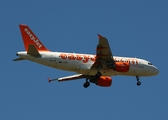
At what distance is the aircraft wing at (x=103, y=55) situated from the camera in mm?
48125

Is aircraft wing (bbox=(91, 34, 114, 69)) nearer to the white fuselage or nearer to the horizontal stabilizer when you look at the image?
the white fuselage

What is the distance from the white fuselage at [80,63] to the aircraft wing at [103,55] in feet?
4.02

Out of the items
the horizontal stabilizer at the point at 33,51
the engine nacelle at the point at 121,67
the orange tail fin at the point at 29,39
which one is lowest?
the engine nacelle at the point at 121,67

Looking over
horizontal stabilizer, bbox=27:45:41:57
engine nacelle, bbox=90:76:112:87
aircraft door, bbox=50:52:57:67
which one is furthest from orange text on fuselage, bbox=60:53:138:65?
horizontal stabilizer, bbox=27:45:41:57

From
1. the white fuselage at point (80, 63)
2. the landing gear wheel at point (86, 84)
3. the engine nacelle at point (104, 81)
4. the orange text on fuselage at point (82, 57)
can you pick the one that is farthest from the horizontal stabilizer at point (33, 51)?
the engine nacelle at point (104, 81)

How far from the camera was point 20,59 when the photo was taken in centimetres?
4934

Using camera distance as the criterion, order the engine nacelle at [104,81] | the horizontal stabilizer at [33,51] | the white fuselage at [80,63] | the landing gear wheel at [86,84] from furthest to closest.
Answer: the landing gear wheel at [86,84]
the engine nacelle at [104,81]
the white fuselage at [80,63]
the horizontal stabilizer at [33,51]

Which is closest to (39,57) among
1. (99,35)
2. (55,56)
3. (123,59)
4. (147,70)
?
(55,56)

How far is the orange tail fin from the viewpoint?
50.7 metres

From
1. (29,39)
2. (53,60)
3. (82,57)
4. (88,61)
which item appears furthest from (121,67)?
(29,39)

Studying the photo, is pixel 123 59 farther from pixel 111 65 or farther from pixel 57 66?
pixel 57 66

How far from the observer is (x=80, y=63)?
170 feet

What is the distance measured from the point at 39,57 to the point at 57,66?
8.11 ft

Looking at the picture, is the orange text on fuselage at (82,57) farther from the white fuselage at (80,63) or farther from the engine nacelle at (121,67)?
the engine nacelle at (121,67)
